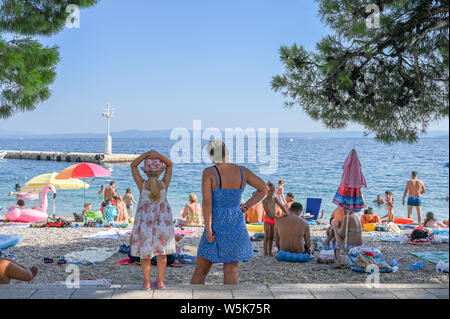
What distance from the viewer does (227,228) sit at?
3.95 meters

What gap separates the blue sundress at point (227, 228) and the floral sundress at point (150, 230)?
17.8 inches

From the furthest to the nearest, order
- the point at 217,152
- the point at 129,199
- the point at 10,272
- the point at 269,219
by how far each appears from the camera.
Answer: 1. the point at 129,199
2. the point at 269,219
3. the point at 10,272
4. the point at 217,152

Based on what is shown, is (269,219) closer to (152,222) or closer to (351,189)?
(351,189)

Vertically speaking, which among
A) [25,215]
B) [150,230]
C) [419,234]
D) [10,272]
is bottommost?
[25,215]

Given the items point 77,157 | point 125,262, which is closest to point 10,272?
point 125,262

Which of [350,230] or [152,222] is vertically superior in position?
[152,222]

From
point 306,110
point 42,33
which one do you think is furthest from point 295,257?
point 42,33

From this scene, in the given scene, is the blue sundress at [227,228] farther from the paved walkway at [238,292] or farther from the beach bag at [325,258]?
the beach bag at [325,258]

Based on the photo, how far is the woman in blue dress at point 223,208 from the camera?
3893 millimetres

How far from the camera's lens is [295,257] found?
6477mm

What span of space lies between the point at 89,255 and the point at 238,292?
377 cm
